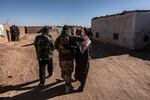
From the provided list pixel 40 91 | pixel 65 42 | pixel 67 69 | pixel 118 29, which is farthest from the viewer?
pixel 118 29

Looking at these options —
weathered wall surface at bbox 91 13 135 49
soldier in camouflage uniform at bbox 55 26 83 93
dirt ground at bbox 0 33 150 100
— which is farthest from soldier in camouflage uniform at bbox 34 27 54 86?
weathered wall surface at bbox 91 13 135 49

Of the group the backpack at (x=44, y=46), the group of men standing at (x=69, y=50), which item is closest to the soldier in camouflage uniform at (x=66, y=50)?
the group of men standing at (x=69, y=50)

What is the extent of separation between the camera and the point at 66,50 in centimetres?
674

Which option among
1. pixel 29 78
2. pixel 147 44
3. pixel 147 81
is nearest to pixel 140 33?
pixel 147 44

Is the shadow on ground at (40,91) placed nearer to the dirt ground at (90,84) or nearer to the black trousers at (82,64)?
the dirt ground at (90,84)

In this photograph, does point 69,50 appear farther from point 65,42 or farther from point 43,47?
point 43,47

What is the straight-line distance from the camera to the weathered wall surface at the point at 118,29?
18.1m

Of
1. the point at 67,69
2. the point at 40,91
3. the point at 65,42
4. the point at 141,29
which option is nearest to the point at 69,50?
the point at 65,42

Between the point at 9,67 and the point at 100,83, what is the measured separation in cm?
475

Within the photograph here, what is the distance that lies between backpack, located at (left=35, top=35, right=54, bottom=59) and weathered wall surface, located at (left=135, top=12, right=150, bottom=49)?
1147 cm

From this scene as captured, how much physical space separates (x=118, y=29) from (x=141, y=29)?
3.50 m

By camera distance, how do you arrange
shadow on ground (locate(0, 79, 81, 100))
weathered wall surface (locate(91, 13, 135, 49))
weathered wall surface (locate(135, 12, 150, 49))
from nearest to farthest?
shadow on ground (locate(0, 79, 81, 100)) → weathered wall surface (locate(135, 12, 150, 49)) → weathered wall surface (locate(91, 13, 135, 49))

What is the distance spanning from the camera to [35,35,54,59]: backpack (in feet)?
23.9

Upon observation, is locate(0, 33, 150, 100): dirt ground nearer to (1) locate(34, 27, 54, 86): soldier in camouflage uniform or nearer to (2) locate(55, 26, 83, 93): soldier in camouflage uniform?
(2) locate(55, 26, 83, 93): soldier in camouflage uniform
